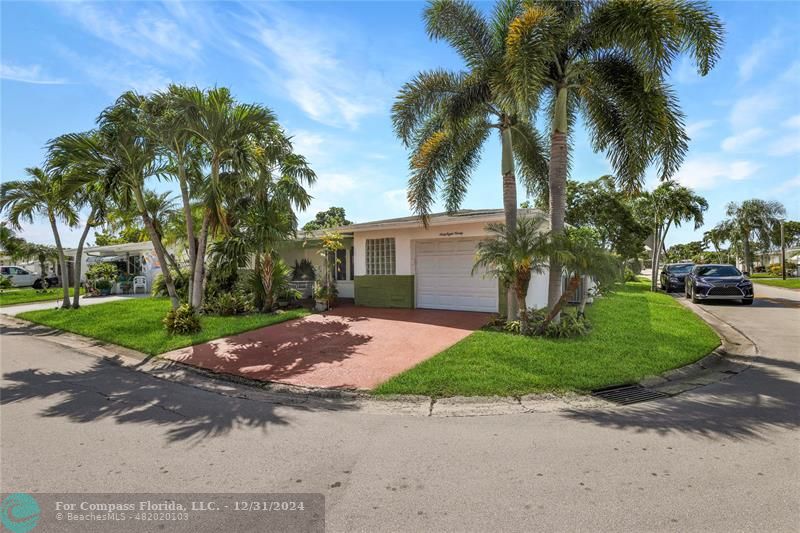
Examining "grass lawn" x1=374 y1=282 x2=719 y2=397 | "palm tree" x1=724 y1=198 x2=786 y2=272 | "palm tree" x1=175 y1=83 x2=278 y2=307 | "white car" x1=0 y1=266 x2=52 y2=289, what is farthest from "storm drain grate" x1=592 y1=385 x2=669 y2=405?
"palm tree" x1=724 y1=198 x2=786 y2=272

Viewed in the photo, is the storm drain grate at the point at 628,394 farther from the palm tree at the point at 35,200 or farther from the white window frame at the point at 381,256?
the palm tree at the point at 35,200

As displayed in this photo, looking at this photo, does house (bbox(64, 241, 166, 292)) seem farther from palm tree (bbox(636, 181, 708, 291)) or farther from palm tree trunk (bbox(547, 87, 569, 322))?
palm tree (bbox(636, 181, 708, 291))

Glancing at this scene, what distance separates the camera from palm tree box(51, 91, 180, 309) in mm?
9859

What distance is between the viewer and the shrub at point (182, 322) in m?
9.71

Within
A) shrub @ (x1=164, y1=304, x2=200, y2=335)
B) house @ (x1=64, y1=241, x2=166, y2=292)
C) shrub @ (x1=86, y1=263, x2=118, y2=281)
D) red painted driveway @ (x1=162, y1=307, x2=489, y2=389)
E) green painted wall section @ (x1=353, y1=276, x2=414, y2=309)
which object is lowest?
red painted driveway @ (x1=162, y1=307, x2=489, y2=389)

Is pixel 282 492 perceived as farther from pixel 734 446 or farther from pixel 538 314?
pixel 538 314

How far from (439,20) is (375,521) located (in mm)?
10525

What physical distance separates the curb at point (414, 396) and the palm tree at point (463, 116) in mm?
4015

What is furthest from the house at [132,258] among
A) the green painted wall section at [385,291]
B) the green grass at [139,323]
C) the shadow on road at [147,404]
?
the shadow on road at [147,404]

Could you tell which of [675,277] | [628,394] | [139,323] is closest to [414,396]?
[628,394]

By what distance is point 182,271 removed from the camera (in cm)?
1639

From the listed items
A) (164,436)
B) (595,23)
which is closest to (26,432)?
(164,436)

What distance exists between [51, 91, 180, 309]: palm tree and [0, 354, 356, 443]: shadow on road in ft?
13.2

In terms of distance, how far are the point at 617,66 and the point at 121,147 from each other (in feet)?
39.4
